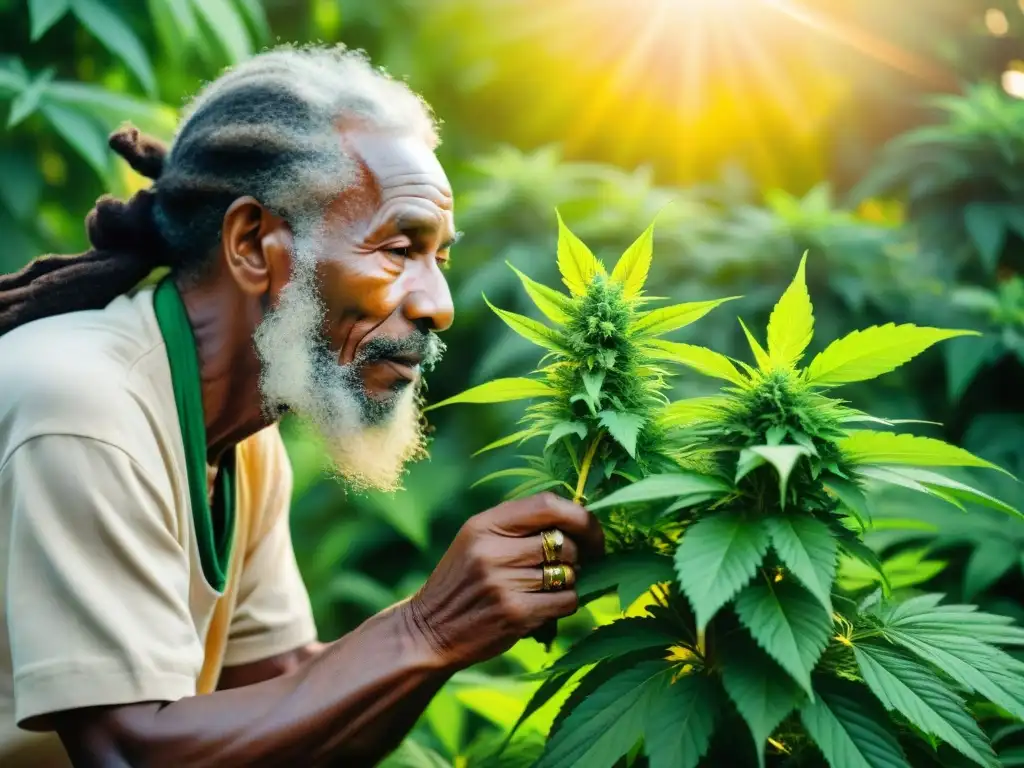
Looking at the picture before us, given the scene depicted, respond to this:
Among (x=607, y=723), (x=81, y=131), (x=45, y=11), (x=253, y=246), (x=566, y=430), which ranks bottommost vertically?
(x=607, y=723)

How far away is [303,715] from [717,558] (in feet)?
2.56

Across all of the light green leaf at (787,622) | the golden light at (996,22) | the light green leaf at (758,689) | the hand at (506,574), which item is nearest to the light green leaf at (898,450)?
the light green leaf at (787,622)

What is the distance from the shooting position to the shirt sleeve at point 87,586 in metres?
1.81

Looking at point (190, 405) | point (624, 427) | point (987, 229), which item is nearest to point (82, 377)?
point (190, 405)

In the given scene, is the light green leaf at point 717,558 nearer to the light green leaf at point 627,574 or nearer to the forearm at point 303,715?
the light green leaf at point 627,574

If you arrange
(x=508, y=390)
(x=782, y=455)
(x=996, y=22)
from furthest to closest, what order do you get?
(x=996, y=22) → (x=508, y=390) → (x=782, y=455)

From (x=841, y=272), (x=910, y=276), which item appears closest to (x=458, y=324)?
(x=841, y=272)

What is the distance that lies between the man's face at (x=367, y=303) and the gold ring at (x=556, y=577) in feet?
2.00

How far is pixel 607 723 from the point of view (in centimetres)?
163

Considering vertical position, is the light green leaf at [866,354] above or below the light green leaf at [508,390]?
above

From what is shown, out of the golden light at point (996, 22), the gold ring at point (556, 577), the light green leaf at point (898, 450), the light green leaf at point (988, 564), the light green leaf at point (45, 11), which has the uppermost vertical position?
the golden light at point (996, 22)

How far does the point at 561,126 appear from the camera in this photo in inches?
245

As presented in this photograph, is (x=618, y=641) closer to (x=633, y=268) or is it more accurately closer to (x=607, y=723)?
(x=607, y=723)

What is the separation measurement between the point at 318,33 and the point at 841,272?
3.02 meters
